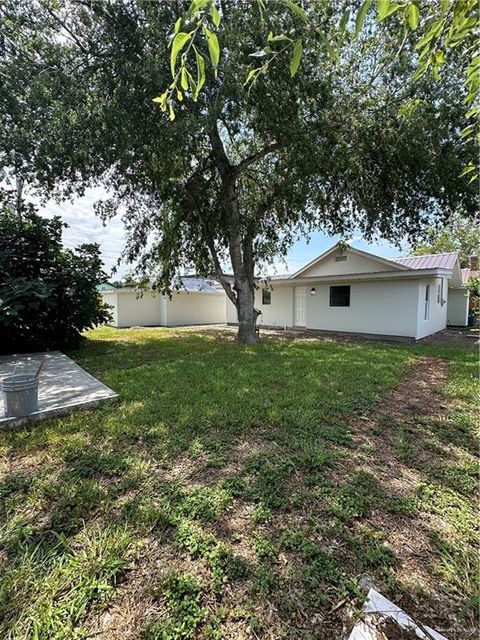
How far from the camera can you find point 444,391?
18.0ft

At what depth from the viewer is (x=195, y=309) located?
20844mm

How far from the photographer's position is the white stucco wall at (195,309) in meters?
19.7

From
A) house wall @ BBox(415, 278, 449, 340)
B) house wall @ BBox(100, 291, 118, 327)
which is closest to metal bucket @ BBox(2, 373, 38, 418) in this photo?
house wall @ BBox(415, 278, 449, 340)

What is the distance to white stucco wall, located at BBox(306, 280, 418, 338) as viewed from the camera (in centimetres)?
1214

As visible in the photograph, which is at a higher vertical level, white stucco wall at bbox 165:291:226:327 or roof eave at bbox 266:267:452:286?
roof eave at bbox 266:267:452:286

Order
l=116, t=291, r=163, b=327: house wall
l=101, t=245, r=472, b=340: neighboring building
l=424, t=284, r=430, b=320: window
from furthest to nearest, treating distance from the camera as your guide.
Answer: l=116, t=291, r=163, b=327: house wall, l=424, t=284, r=430, b=320: window, l=101, t=245, r=472, b=340: neighboring building

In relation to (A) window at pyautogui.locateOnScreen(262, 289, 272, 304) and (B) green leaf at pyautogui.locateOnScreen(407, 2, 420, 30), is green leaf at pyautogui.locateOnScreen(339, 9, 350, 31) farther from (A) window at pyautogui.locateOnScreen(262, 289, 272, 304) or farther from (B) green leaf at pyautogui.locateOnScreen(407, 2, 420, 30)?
(A) window at pyautogui.locateOnScreen(262, 289, 272, 304)

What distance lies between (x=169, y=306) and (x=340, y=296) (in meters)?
10.1

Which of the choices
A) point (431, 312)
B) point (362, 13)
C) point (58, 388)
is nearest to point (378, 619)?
point (362, 13)

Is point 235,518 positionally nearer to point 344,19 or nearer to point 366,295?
point 344,19

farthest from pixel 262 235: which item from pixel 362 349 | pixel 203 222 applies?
pixel 362 349

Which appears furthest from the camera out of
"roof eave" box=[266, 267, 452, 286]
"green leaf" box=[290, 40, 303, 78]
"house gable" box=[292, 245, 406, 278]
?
"house gable" box=[292, 245, 406, 278]

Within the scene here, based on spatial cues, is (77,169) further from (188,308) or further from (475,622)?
(188,308)

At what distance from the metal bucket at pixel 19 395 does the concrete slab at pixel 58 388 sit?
83 mm
